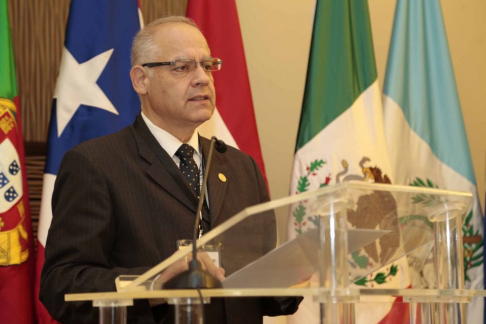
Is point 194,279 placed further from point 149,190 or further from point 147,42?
point 147,42

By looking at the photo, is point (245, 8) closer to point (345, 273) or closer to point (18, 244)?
point (18, 244)

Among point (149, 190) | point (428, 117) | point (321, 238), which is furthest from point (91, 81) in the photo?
point (321, 238)

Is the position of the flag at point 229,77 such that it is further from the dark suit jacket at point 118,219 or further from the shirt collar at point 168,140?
the dark suit jacket at point 118,219

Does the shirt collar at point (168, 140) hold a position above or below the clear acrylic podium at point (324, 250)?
above

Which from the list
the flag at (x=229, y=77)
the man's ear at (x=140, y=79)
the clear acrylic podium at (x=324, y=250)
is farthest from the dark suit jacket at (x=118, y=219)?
the flag at (x=229, y=77)

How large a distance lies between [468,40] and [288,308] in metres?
2.89

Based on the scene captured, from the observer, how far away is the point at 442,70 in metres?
3.89

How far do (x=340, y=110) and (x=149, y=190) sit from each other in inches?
66.7

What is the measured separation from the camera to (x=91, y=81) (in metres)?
3.32

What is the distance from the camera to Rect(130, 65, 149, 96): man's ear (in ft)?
8.21

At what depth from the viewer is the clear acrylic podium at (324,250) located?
1441mm

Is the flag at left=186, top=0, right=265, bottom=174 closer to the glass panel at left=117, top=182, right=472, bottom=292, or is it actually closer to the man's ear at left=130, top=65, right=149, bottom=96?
the man's ear at left=130, top=65, right=149, bottom=96

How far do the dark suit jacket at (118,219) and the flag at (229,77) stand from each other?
127cm

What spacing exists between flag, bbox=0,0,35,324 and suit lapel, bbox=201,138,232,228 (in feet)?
3.35
